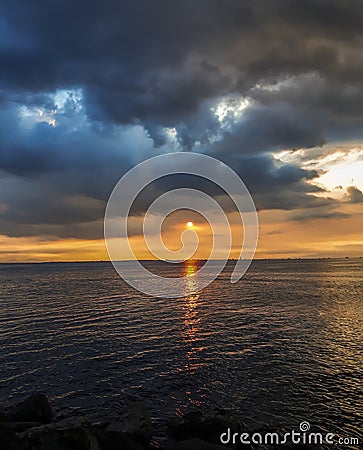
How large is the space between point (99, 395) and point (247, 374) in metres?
11.2

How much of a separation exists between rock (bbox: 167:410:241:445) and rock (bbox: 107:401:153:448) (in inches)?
51.8

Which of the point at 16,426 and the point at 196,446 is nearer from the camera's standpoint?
the point at 196,446

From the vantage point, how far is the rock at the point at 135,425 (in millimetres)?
16031

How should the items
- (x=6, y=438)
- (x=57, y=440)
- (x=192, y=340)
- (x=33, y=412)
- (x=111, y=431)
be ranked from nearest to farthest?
(x=57, y=440)
(x=6, y=438)
(x=111, y=431)
(x=33, y=412)
(x=192, y=340)

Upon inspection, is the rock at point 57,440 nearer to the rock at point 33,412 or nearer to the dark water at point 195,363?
the rock at point 33,412

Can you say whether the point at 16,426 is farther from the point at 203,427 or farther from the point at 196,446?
the point at 203,427

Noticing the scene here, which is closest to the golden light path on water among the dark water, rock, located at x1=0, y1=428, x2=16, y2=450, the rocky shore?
the dark water

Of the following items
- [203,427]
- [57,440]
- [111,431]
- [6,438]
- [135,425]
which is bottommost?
[203,427]

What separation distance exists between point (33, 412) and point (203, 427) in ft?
30.8

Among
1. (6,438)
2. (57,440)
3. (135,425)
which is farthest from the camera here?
(135,425)

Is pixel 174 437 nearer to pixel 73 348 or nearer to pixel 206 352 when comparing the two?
pixel 206 352

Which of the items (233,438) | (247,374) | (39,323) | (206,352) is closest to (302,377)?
(247,374)

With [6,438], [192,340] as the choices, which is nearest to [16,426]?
[6,438]

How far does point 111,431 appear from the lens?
1547 centimetres
